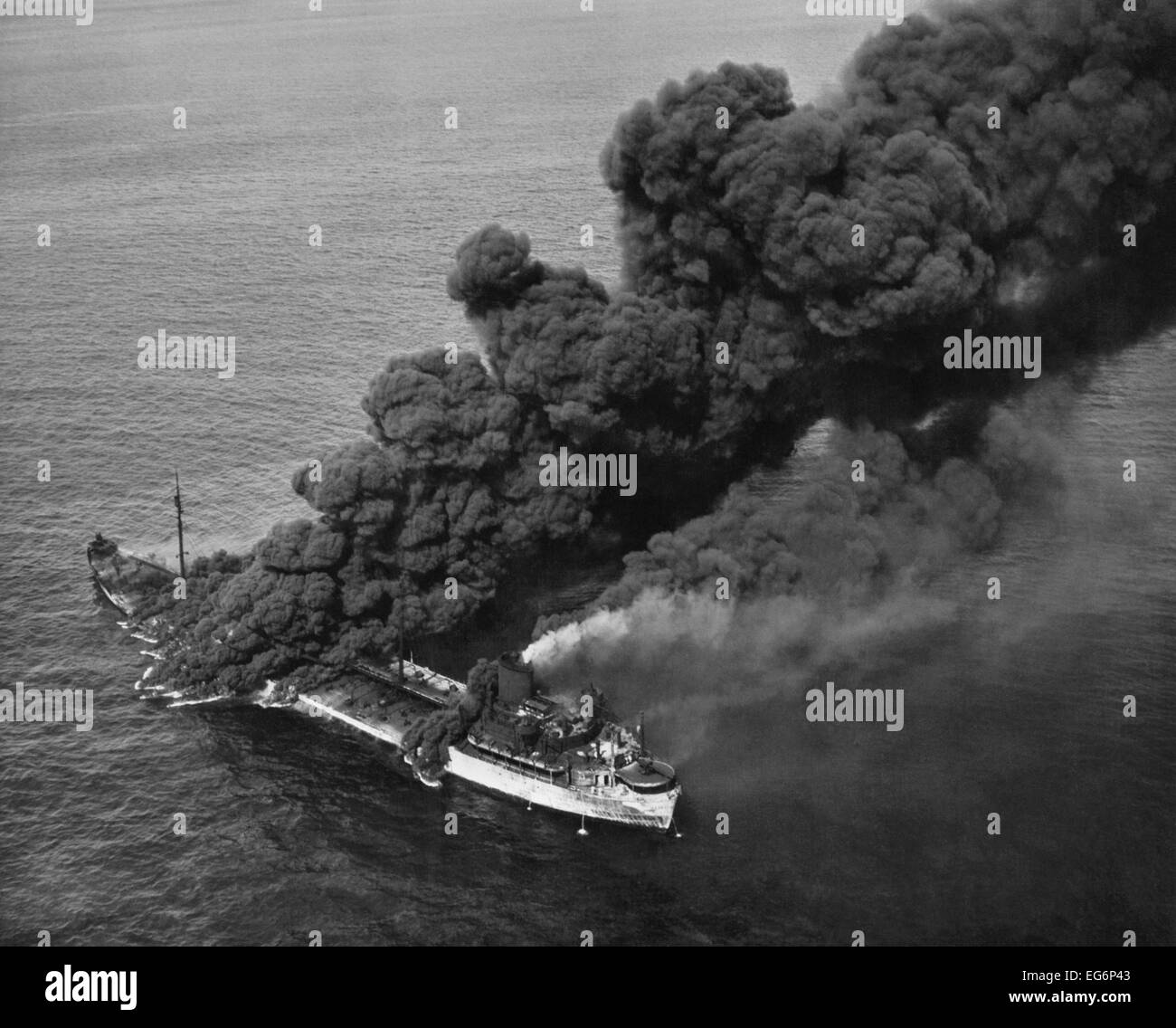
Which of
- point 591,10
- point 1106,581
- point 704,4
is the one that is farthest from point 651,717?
point 591,10

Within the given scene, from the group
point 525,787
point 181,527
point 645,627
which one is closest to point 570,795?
point 525,787

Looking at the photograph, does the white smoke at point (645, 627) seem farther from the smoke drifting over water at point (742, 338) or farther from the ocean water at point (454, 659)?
the ocean water at point (454, 659)

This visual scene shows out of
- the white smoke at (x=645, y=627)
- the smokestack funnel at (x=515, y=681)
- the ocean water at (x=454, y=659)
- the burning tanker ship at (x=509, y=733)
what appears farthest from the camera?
the white smoke at (x=645, y=627)

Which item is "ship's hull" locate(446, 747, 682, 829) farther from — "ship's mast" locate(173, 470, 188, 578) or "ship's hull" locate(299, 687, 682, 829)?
"ship's mast" locate(173, 470, 188, 578)

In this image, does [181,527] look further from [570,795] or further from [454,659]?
[570,795]

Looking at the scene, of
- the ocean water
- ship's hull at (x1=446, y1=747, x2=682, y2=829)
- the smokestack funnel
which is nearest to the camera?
the ocean water

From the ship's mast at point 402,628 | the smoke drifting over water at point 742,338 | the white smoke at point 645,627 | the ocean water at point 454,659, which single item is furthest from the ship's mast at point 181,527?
the white smoke at point 645,627

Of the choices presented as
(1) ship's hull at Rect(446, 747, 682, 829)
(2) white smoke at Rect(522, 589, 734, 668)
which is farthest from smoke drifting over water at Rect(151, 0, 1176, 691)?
(1) ship's hull at Rect(446, 747, 682, 829)
